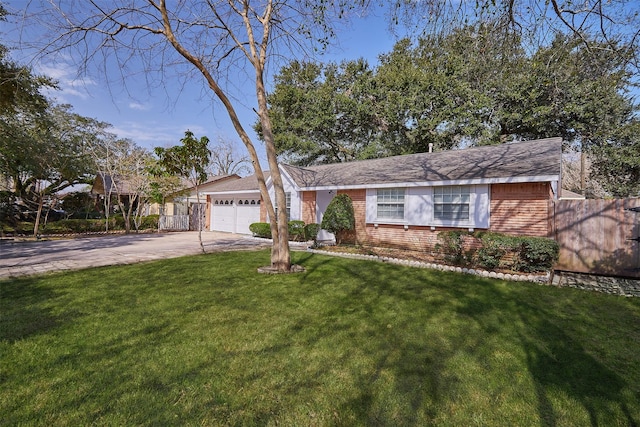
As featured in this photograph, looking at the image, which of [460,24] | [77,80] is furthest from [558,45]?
[77,80]

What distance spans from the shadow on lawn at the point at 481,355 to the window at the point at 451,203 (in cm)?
421

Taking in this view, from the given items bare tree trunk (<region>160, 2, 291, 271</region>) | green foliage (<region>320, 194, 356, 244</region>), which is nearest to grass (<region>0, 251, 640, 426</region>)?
bare tree trunk (<region>160, 2, 291, 271</region>)

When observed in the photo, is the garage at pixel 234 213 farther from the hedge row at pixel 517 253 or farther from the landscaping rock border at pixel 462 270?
the hedge row at pixel 517 253

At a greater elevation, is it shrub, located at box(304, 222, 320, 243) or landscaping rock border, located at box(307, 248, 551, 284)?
shrub, located at box(304, 222, 320, 243)

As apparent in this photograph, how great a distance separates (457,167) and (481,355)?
8760mm

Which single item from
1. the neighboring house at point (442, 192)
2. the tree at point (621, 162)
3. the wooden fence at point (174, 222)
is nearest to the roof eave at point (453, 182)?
the neighboring house at point (442, 192)

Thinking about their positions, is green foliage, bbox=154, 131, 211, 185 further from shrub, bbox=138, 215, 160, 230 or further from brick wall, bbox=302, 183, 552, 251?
shrub, bbox=138, 215, 160, 230

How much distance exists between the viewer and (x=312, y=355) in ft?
11.5

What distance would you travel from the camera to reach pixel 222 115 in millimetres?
8453

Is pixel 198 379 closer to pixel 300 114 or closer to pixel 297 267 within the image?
pixel 297 267

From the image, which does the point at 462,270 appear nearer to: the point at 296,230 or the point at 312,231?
the point at 312,231

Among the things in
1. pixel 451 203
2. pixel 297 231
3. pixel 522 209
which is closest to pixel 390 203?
pixel 451 203

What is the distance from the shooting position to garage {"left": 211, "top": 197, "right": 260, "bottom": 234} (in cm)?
1806

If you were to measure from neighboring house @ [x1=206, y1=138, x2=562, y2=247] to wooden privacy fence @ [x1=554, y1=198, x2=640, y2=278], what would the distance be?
0.44 meters
